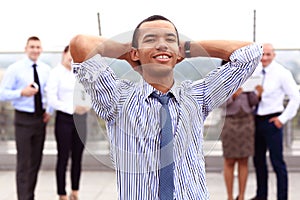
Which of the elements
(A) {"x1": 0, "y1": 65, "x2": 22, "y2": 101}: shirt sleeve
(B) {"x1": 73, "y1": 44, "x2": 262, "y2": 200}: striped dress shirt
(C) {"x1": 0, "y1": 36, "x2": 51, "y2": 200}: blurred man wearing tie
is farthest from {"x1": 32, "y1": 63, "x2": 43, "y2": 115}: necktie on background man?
(B) {"x1": 73, "y1": 44, "x2": 262, "y2": 200}: striped dress shirt

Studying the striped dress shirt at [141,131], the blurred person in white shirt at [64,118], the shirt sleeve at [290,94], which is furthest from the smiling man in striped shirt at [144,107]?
the blurred person in white shirt at [64,118]

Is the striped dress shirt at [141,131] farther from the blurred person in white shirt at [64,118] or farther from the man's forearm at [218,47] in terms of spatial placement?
the blurred person in white shirt at [64,118]

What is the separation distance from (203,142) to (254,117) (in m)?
2.95

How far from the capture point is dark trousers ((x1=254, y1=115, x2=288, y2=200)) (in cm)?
469

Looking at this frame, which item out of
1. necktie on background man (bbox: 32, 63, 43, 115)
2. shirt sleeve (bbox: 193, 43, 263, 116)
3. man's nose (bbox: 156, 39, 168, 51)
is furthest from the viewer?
necktie on background man (bbox: 32, 63, 43, 115)

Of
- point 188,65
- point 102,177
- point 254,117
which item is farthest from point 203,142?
point 102,177

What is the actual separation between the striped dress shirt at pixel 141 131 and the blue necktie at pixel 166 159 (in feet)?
0.04

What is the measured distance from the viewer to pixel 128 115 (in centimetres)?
176

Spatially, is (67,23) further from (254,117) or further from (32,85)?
(254,117)

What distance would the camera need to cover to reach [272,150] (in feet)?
15.4

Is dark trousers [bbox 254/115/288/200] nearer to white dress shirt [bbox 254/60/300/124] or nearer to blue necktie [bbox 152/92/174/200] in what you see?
white dress shirt [bbox 254/60/300/124]

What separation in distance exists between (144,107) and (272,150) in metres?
3.12

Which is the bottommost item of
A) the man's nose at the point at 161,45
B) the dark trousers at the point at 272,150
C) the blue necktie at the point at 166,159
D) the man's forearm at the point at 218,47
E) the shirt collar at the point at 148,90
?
the dark trousers at the point at 272,150

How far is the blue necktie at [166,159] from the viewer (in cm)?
174
